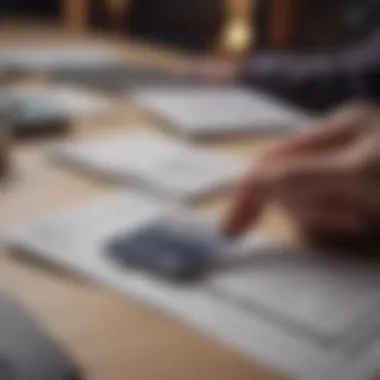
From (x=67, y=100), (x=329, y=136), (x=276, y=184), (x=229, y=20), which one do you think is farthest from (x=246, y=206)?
(x=229, y=20)

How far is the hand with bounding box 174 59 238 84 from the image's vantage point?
1.39m

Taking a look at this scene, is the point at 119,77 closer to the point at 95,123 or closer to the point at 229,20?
the point at 95,123

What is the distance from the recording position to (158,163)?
0.95m

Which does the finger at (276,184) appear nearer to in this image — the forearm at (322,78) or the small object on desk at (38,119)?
the small object on desk at (38,119)

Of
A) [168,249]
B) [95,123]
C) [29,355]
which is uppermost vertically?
[95,123]

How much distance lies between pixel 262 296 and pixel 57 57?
0.92 metres

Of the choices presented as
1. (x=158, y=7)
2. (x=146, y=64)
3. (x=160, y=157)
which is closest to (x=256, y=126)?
(x=160, y=157)

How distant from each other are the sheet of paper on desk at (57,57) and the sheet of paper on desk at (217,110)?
204 mm

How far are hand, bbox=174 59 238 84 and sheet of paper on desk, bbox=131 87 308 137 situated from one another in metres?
0.05

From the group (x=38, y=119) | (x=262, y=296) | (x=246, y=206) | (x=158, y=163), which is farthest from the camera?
(x=38, y=119)

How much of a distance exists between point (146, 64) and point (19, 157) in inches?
23.2

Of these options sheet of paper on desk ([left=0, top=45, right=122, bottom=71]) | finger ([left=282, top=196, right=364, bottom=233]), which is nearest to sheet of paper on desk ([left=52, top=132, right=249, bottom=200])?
finger ([left=282, top=196, right=364, bottom=233])

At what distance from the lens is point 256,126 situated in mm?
1140

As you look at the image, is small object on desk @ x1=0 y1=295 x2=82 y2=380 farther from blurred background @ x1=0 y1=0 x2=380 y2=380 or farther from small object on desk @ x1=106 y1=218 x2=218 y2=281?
small object on desk @ x1=106 y1=218 x2=218 y2=281
